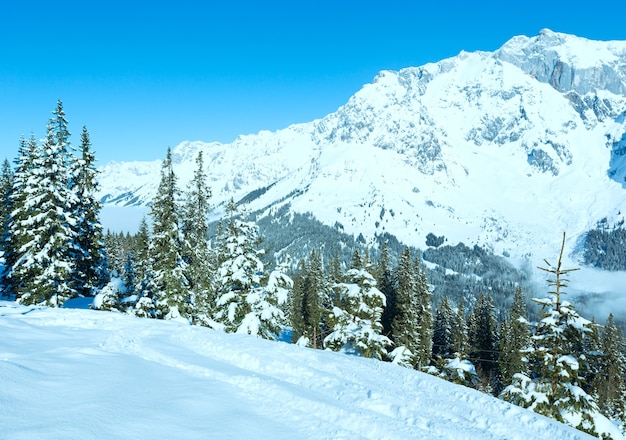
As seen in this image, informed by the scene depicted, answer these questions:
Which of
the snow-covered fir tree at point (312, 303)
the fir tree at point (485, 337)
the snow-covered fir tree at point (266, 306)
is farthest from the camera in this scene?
the fir tree at point (485, 337)

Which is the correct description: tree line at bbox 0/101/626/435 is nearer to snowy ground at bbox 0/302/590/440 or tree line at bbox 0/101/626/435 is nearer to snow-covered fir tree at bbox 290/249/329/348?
snowy ground at bbox 0/302/590/440

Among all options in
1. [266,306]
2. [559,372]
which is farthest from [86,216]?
[559,372]

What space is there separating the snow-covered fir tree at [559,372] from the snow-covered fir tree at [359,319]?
854 cm

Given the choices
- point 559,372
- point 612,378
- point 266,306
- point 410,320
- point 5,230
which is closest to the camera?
point 559,372

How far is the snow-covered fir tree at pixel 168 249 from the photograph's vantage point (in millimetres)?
29031

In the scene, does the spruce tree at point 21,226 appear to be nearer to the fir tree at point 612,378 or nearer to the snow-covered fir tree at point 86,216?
the snow-covered fir tree at point 86,216

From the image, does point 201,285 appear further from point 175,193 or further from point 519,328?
point 519,328

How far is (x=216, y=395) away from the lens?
36.2 ft

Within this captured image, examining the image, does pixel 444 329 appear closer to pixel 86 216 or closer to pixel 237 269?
pixel 237 269

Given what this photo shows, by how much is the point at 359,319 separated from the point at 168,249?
14225 millimetres

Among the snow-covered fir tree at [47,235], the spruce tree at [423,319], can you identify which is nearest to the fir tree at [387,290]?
the spruce tree at [423,319]

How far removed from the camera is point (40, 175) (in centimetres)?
2842

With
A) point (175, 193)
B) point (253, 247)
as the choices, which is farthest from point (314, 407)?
point (175, 193)

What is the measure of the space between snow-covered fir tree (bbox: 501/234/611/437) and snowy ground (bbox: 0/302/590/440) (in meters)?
6.02
